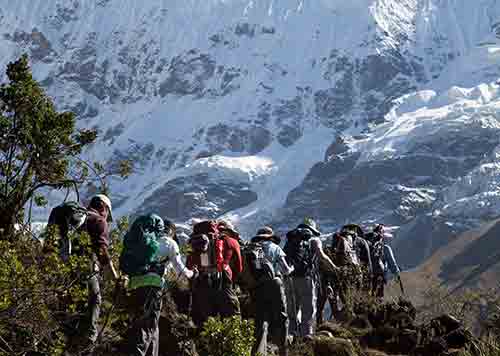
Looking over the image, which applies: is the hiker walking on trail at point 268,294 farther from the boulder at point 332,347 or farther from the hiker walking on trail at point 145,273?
the hiker walking on trail at point 145,273

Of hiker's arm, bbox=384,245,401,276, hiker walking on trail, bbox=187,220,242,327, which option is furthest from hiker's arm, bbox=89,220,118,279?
hiker's arm, bbox=384,245,401,276

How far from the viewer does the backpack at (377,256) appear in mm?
14078

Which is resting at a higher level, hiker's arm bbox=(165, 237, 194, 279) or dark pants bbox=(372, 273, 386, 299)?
hiker's arm bbox=(165, 237, 194, 279)

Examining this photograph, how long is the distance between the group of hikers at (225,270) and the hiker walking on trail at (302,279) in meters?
0.01

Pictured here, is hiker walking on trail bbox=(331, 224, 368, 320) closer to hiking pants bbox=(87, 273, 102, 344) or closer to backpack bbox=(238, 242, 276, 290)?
backpack bbox=(238, 242, 276, 290)

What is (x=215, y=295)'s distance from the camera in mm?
9625

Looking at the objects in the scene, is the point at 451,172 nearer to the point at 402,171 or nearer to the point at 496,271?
the point at 402,171

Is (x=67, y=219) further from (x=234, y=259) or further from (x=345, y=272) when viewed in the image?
(x=345, y=272)

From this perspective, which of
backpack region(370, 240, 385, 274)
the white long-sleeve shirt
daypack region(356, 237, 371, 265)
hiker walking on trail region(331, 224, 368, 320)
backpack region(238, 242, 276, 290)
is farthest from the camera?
backpack region(370, 240, 385, 274)

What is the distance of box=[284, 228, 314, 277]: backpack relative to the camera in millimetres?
11133

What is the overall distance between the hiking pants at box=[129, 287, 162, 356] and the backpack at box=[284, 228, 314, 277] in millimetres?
2929

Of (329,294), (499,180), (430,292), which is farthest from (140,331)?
(499,180)

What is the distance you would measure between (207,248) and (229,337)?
288 centimetres

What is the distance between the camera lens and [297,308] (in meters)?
11.2
